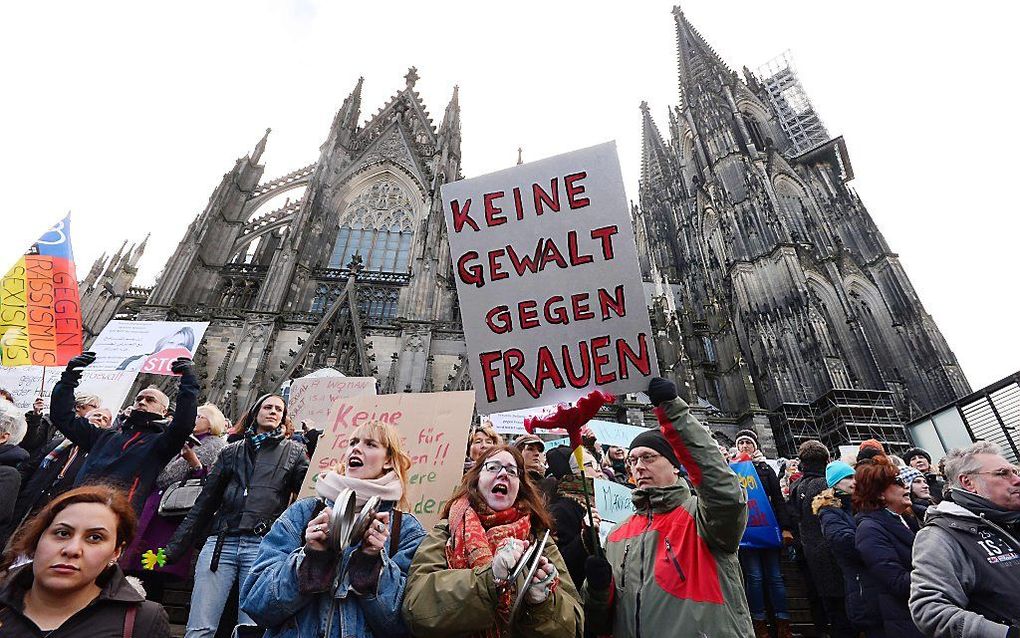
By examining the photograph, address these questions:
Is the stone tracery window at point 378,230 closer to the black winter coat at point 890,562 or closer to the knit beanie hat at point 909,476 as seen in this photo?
the knit beanie hat at point 909,476

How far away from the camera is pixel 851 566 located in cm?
313

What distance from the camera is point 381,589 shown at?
1.91 metres

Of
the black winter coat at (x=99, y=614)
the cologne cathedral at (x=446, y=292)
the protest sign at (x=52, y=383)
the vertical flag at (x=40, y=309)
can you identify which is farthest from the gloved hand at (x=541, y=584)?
the cologne cathedral at (x=446, y=292)

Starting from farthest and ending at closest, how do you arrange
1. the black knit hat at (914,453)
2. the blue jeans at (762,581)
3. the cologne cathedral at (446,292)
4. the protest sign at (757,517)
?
the cologne cathedral at (446,292) < the black knit hat at (914,453) < the protest sign at (757,517) < the blue jeans at (762,581)

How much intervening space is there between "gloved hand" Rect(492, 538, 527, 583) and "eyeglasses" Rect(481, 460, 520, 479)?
525 mm

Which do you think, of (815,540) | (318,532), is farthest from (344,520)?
(815,540)

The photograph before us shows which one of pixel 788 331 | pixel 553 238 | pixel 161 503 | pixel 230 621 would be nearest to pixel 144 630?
pixel 230 621

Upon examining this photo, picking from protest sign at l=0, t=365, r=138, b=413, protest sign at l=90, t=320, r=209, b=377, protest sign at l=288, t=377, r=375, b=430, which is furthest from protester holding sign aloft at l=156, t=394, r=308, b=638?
protest sign at l=90, t=320, r=209, b=377

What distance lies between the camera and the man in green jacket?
6.76 ft

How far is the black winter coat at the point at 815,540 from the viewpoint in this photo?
3.85m

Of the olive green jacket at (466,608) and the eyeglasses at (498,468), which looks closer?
the olive green jacket at (466,608)

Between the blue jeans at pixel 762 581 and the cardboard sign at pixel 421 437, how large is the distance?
9.31 feet

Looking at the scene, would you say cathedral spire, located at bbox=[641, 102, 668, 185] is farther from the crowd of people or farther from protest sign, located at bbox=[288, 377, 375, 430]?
the crowd of people

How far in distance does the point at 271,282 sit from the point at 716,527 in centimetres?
1804
